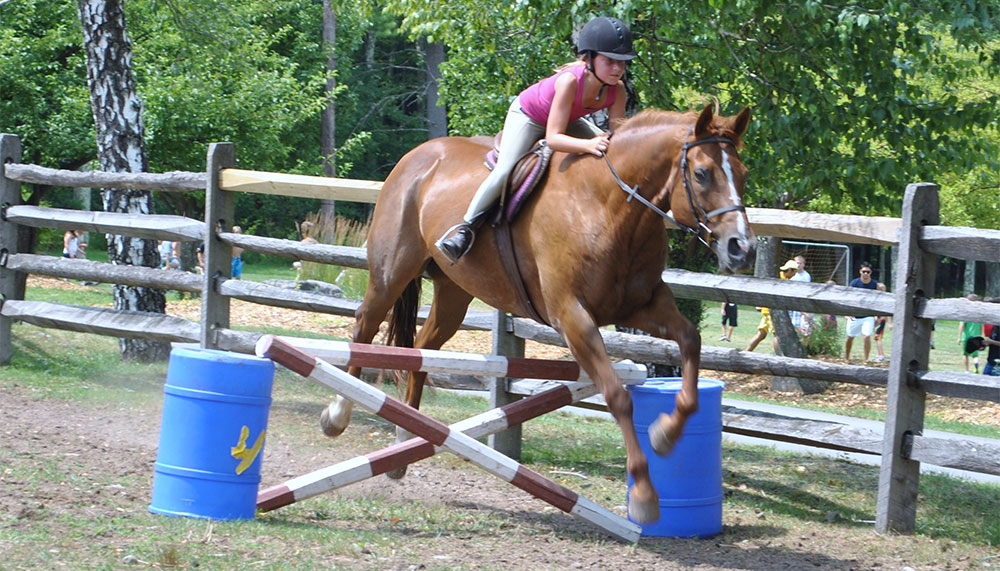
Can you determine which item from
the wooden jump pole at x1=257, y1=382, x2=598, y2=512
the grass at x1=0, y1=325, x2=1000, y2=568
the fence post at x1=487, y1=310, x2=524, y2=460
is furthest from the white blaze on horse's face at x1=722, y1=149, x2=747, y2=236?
the fence post at x1=487, y1=310, x2=524, y2=460

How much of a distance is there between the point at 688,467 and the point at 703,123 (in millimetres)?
1880

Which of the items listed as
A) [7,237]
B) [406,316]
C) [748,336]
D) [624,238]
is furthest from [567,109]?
[748,336]

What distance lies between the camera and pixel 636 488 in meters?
Result: 4.82

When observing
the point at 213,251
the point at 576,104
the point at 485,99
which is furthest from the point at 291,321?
the point at 576,104

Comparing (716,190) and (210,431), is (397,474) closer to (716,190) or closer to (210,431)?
(210,431)

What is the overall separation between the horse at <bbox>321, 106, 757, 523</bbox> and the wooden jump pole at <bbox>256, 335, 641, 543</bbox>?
41 cm

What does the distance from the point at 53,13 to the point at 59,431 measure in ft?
55.6

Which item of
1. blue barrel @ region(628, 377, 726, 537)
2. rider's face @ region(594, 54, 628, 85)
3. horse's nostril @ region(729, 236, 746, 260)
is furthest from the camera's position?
blue barrel @ region(628, 377, 726, 537)

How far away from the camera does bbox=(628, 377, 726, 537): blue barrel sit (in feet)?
17.9

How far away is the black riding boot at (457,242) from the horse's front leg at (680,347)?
1.00 meters

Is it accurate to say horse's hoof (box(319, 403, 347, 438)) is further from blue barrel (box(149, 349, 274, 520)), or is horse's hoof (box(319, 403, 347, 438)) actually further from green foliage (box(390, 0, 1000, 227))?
green foliage (box(390, 0, 1000, 227))

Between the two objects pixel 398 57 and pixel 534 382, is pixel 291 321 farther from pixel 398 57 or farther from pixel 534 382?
pixel 398 57

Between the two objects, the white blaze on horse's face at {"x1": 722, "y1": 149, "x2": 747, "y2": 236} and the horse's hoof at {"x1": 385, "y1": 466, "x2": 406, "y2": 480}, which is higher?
the white blaze on horse's face at {"x1": 722, "y1": 149, "x2": 747, "y2": 236}

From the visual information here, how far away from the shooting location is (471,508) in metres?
6.08
